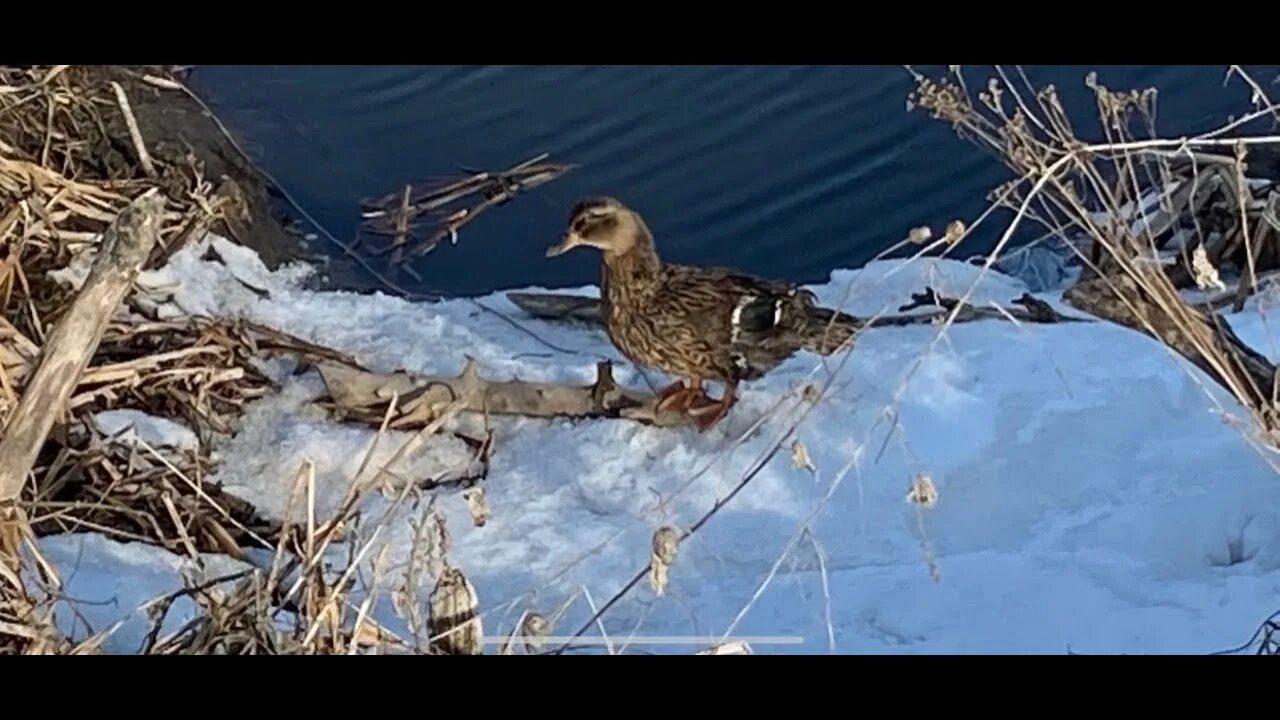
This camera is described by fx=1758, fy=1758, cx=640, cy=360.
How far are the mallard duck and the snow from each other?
3.3 inches

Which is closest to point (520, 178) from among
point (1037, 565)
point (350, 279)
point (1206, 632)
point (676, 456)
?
point (350, 279)

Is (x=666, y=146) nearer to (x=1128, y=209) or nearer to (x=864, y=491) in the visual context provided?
(x=1128, y=209)

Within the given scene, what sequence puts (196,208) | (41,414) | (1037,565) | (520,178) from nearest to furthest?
(41,414)
(1037,565)
(196,208)
(520,178)

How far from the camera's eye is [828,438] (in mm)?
3316

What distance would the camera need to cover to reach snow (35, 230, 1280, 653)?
2.67 m

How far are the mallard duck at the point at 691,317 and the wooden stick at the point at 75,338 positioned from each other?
1291mm

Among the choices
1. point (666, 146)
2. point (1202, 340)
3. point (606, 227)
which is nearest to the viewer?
point (1202, 340)

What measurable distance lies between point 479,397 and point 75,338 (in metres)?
1.21

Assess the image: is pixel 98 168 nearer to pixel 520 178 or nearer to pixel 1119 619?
pixel 520 178

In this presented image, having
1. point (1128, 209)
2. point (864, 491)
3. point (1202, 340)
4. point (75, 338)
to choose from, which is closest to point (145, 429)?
point (75, 338)

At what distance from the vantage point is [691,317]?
3.49 m

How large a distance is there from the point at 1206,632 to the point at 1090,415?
0.80 m

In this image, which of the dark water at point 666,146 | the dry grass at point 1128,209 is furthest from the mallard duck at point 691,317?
the dark water at point 666,146

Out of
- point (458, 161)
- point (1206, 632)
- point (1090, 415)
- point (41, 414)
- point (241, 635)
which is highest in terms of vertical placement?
point (458, 161)
